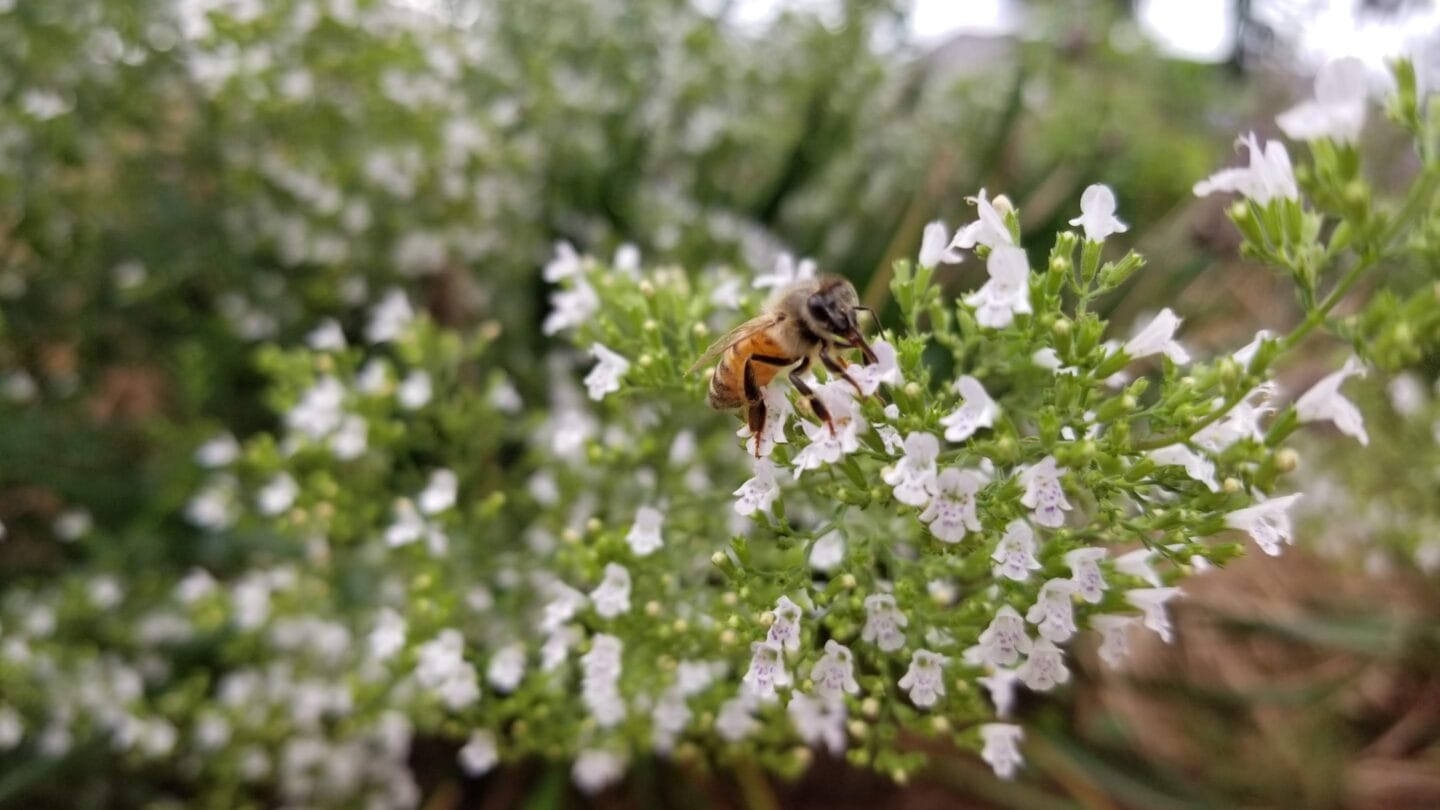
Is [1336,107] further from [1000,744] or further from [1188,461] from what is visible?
[1000,744]

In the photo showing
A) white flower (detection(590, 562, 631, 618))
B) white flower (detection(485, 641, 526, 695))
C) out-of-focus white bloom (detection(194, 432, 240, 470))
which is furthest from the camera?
out-of-focus white bloom (detection(194, 432, 240, 470))

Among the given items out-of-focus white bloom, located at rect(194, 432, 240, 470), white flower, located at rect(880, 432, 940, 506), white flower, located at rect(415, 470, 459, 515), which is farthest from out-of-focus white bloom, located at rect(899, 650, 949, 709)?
out-of-focus white bloom, located at rect(194, 432, 240, 470)

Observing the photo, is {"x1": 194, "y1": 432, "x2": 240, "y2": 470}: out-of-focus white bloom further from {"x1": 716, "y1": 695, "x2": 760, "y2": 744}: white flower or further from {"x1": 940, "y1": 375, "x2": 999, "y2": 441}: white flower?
{"x1": 940, "y1": 375, "x2": 999, "y2": 441}: white flower

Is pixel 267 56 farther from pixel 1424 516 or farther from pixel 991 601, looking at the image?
pixel 1424 516

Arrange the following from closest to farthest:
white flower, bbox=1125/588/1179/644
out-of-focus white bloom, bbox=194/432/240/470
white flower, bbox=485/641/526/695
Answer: white flower, bbox=1125/588/1179/644
white flower, bbox=485/641/526/695
out-of-focus white bloom, bbox=194/432/240/470

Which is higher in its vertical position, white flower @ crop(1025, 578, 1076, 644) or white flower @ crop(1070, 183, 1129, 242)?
white flower @ crop(1070, 183, 1129, 242)

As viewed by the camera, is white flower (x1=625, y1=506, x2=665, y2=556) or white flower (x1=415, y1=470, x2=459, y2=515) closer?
white flower (x1=625, y1=506, x2=665, y2=556)

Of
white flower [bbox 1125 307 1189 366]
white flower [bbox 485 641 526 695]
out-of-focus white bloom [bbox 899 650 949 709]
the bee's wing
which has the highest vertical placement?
the bee's wing
